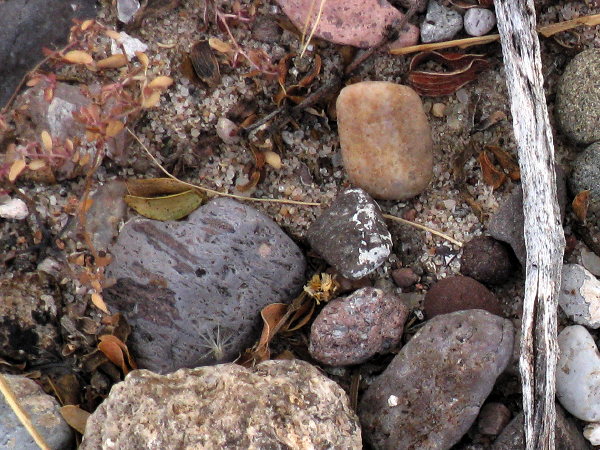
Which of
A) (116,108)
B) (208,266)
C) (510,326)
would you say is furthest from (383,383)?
(116,108)

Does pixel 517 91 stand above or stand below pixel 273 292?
above

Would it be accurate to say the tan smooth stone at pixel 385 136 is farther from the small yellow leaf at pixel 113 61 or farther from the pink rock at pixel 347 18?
the small yellow leaf at pixel 113 61

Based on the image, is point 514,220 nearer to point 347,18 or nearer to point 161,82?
point 347,18

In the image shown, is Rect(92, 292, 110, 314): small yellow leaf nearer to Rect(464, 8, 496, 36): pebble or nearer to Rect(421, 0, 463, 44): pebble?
Rect(421, 0, 463, 44): pebble

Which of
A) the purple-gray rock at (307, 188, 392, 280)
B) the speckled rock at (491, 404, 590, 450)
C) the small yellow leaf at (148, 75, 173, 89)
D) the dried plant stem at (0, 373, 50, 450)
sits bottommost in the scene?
the speckled rock at (491, 404, 590, 450)

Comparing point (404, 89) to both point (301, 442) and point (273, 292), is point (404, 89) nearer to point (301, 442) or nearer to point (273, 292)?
point (273, 292)

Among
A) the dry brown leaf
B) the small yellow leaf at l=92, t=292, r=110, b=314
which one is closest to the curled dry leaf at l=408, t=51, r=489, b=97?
the dry brown leaf
